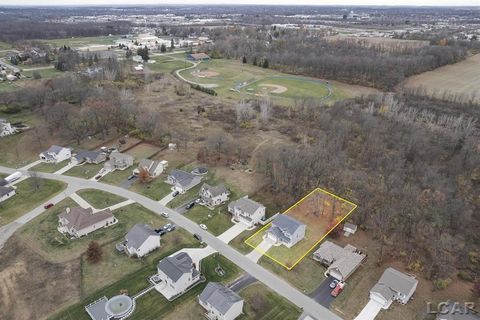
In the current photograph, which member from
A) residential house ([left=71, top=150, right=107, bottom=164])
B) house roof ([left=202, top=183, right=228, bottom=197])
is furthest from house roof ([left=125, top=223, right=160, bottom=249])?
residential house ([left=71, top=150, right=107, bottom=164])

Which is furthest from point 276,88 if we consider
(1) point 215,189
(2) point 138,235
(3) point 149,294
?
(3) point 149,294

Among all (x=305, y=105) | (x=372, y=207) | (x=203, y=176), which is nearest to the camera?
(x=372, y=207)

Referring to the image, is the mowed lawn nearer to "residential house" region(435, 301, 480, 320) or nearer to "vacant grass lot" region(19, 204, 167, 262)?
"vacant grass lot" region(19, 204, 167, 262)

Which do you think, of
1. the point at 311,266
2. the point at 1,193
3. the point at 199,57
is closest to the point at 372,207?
the point at 311,266

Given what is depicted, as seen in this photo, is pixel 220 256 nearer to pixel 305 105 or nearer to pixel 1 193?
pixel 1 193

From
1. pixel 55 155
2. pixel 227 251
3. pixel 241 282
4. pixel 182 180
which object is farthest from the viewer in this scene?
pixel 55 155

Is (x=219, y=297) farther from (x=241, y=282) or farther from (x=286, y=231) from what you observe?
(x=286, y=231)

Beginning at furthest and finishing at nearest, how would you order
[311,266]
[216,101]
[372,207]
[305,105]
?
[216,101] → [305,105] → [372,207] → [311,266]
